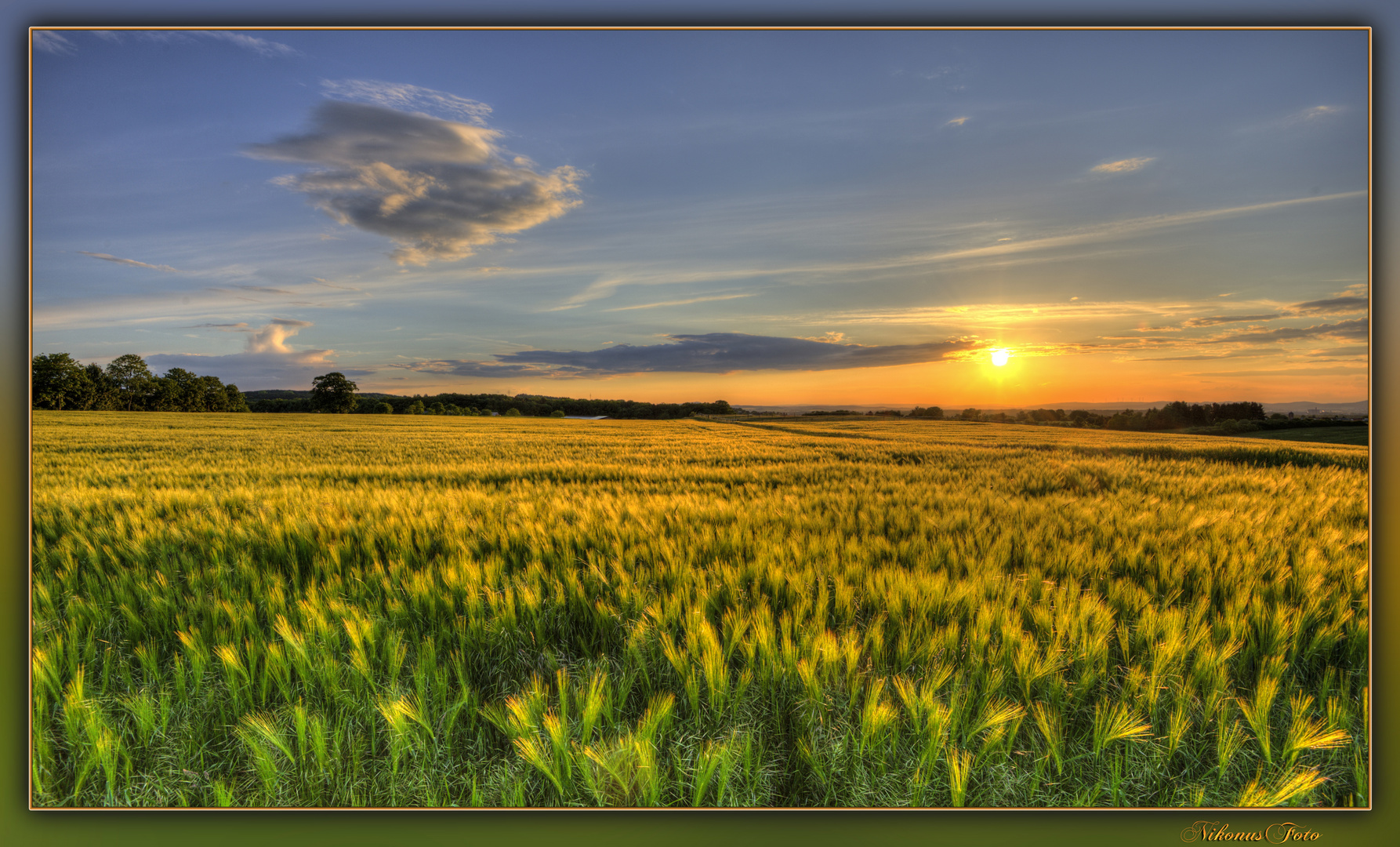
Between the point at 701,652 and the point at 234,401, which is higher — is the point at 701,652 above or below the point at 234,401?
below

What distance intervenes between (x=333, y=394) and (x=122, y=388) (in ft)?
4.85

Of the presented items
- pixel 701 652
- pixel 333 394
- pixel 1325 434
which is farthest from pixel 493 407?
pixel 1325 434

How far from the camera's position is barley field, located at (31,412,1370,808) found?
1773mm

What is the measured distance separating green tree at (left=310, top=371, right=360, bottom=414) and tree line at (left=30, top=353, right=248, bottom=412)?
564 millimetres

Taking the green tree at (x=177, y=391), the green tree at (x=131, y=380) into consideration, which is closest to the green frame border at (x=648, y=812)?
the green tree at (x=131, y=380)

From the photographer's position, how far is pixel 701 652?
2.03 m

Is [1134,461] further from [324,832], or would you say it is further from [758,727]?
[324,832]

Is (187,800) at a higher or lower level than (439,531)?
lower

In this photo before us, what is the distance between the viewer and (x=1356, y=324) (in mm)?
3047

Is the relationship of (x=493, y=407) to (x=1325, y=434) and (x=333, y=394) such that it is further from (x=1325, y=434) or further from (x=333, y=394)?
(x=1325, y=434)

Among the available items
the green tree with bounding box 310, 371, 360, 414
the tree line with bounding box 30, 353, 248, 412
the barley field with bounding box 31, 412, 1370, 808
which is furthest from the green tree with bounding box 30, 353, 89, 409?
the green tree with bounding box 310, 371, 360, 414

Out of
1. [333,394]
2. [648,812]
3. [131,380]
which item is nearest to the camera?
[648,812]

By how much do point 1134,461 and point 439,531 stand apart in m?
6.95

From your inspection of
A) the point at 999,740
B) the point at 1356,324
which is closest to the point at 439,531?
the point at 999,740
